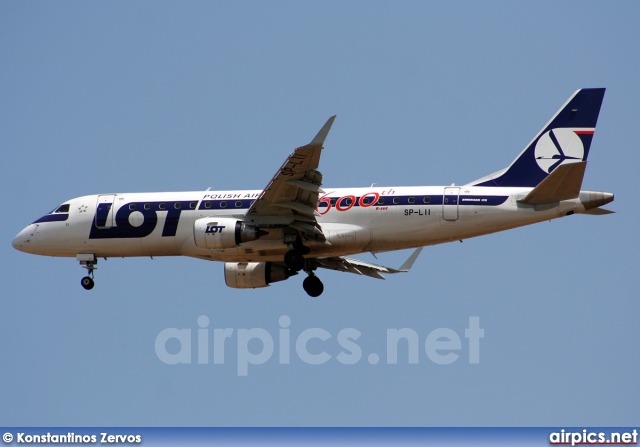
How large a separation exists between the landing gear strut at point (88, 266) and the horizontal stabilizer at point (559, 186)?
55.1ft

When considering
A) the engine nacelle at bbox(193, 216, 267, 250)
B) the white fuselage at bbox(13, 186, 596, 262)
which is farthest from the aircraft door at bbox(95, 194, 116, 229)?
the engine nacelle at bbox(193, 216, 267, 250)

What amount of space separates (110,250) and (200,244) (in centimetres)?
505

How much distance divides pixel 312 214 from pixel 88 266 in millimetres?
10125

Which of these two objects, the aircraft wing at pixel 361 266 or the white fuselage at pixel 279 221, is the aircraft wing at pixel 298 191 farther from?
the aircraft wing at pixel 361 266

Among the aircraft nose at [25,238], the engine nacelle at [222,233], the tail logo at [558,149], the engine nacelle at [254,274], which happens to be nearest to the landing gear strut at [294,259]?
the engine nacelle at [222,233]

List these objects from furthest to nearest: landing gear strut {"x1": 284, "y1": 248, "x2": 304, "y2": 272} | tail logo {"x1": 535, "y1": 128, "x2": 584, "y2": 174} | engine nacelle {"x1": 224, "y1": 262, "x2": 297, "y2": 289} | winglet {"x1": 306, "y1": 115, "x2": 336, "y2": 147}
Answer: engine nacelle {"x1": 224, "y1": 262, "x2": 297, "y2": 289} → tail logo {"x1": 535, "y1": 128, "x2": 584, "y2": 174} → landing gear strut {"x1": 284, "y1": 248, "x2": 304, "y2": 272} → winglet {"x1": 306, "y1": 115, "x2": 336, "y2": 147}

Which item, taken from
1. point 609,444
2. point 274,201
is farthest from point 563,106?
point 609,444

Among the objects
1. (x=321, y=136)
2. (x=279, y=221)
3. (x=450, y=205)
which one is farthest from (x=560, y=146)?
(x=279, y=221)

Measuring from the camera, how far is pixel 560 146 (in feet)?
155

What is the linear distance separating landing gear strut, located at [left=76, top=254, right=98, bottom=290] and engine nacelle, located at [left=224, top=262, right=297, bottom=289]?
17.6 feet

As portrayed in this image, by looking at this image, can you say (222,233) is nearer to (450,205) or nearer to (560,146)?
(450,205)

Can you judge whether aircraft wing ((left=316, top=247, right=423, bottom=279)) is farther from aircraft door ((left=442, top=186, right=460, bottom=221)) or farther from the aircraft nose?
the aircraft nose

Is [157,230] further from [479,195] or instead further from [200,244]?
[479,195]

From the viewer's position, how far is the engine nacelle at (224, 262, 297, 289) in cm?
5016
